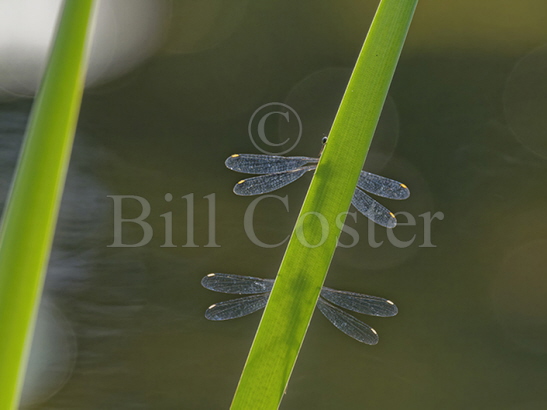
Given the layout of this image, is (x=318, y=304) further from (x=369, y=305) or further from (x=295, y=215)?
(x=295, y=215)

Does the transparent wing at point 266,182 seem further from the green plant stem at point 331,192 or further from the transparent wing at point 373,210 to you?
the green plant stem at point 331,192

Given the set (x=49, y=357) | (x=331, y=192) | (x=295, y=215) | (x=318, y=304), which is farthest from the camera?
(x=295, y=215)

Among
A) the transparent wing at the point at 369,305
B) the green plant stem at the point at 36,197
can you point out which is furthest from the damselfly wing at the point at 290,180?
the green plant stem at the point at 36,197

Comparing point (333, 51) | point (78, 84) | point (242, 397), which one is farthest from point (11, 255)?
point (333, 51)

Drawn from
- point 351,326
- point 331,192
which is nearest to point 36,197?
point 331,192

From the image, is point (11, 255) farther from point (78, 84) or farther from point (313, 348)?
point (313, 348)

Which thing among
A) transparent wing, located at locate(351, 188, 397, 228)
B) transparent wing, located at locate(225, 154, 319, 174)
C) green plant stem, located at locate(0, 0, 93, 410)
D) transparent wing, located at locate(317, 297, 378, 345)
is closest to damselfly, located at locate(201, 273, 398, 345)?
transparent wing, located at locate(317, 297, 378, 345)

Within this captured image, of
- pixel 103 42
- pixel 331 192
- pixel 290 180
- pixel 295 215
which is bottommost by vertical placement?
pixel 331 192
